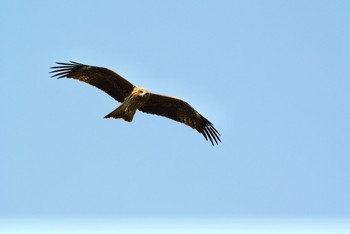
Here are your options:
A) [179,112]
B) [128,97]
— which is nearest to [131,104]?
[128,97]

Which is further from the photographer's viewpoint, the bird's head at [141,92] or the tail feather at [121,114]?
the bird's head at [141,92]

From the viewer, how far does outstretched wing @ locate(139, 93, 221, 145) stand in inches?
544

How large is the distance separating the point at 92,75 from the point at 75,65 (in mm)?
456

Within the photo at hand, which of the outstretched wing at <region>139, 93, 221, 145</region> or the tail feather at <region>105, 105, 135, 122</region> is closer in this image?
the tail feather at <region>105, 105, 135, 122</region>

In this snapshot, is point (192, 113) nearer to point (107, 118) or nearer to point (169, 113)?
point (169, 113)

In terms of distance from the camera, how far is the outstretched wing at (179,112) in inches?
544

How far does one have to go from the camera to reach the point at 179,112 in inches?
565

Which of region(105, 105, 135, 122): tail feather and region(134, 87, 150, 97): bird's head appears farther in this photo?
region(134, 87, 150, 97): bird's head

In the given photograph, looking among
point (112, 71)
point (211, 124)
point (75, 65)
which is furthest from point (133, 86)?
point (211, 124)

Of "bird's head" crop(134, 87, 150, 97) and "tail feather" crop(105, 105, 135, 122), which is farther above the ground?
"bird's head" crop(134, 87, 150, 97)

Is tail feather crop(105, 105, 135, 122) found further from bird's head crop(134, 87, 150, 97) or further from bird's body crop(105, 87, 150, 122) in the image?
bird's head crop(134, 87, 150, 97)

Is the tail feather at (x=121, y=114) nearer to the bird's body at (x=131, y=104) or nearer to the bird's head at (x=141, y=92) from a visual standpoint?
the bird's body at (x=131, y=104)

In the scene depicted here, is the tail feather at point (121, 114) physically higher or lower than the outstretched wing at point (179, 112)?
lower

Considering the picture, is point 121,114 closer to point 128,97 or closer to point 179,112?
point 128,97
